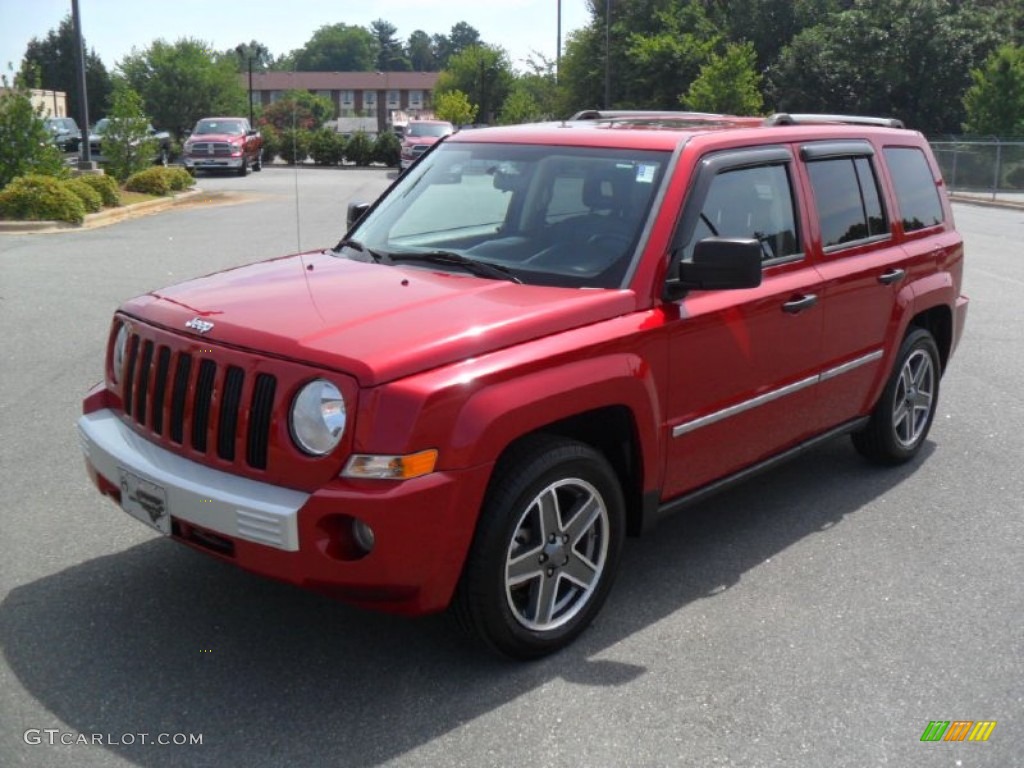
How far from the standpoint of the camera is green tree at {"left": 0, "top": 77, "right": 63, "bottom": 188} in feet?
66.8

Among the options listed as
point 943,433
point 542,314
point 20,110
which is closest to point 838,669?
point 542,314

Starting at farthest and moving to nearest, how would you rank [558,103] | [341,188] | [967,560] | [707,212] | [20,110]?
[558,103] → [341,188] → [20,110] → [967,560] → [707,212]

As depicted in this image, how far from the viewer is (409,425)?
351 centimetres

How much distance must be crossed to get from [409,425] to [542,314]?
2.49 feet

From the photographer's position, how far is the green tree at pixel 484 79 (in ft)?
238

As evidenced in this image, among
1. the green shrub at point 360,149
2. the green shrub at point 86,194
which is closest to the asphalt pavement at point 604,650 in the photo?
the green shrub at point 86,194

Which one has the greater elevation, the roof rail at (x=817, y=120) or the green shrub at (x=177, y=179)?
the roof rail at (x=817, y=120)

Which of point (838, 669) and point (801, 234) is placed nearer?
point (838, 669)

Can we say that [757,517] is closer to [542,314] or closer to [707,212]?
[707,212]

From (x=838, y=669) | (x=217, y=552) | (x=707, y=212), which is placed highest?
(x=707, y=212)

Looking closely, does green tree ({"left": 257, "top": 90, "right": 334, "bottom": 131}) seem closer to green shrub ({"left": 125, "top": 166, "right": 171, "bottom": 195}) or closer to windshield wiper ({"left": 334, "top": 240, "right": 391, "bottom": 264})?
windshield wiper ({"left": 334, "top": 240, "right": 391, "bottom": 264})

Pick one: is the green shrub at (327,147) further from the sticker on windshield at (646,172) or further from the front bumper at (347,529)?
the front bumper at (347,529)

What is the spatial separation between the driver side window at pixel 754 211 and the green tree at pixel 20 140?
59.8ft

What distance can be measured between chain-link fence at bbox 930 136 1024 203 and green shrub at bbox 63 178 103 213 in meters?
25.1
